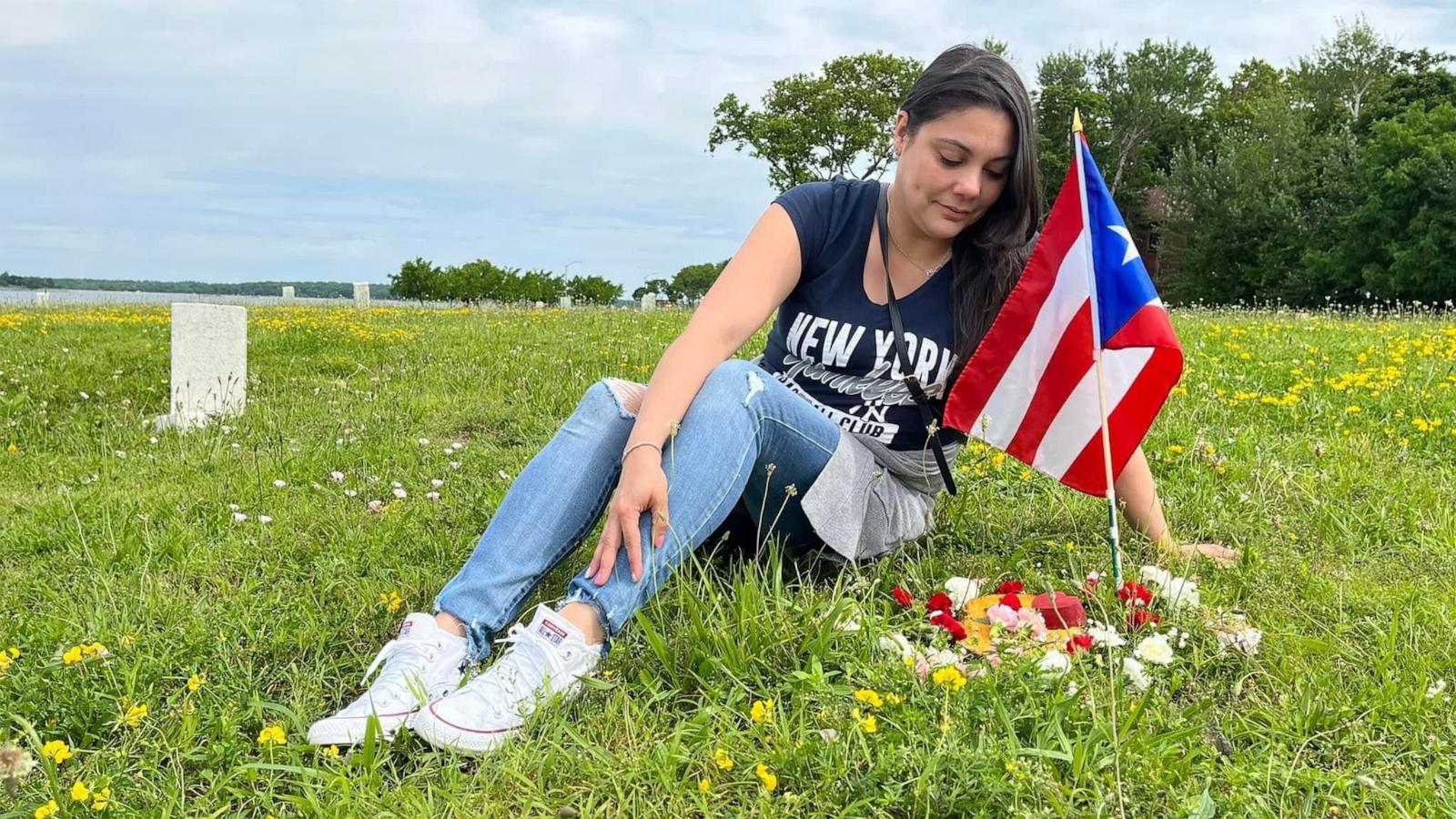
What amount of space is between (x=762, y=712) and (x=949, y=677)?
39 cm

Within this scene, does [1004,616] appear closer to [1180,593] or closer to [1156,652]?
[1156,652]

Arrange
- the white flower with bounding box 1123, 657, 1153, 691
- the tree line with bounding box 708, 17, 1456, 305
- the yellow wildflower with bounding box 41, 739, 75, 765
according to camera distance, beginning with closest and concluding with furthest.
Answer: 1. the yellow wildflower with bounding box 41, 739, 75, 765
2. the white flower with bounding box 1123, 657, 1153, 691
3. the tree line with bounding box 708, 17, 1456, 305

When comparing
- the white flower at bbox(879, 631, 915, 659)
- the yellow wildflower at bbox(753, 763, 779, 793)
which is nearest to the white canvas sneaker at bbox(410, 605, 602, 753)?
the yellow wildflower at bbox(753, 763, 779, 793)

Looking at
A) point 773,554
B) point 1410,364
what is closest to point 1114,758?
point 773,554

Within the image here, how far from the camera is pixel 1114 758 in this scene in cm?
189

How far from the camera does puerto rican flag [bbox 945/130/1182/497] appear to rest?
2.66 meters

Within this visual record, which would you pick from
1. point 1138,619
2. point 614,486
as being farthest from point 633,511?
point 1138,619

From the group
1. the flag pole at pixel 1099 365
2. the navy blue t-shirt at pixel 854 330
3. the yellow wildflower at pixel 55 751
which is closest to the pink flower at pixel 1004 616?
the flag pole at pixel 1099 365

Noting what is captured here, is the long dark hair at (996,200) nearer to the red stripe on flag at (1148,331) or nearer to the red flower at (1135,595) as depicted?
the red stripe on flag at (1148,331)

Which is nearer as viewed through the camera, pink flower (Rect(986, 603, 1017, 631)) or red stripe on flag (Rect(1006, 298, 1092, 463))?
pink flower (Rect(986, 603, 1017, 631))

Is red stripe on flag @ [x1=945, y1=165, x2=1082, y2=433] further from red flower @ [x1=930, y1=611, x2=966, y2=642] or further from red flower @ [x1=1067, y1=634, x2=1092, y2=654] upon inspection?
red flower @ [x1=1067, y1=634, x2=1092, y2=654]

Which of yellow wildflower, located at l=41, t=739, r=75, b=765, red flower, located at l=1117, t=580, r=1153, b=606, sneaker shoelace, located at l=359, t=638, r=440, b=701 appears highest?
red flower, located at l=1117, t=580, r=1153, b=606

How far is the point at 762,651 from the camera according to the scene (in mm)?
2322

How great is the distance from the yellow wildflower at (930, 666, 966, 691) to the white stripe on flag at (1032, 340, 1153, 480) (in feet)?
3.35
